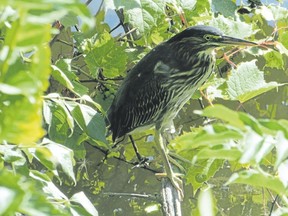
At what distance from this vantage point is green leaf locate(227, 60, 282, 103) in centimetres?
165

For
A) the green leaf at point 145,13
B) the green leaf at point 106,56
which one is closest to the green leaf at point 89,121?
the green leaf at point 145,13

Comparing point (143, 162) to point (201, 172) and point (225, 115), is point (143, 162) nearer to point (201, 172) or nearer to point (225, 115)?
point (201, 172)

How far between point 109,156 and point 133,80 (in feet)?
1.19

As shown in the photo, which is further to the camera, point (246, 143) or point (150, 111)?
point (150, 111)

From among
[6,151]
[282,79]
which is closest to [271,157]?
[282,79]

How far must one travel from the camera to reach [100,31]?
7.18 ft

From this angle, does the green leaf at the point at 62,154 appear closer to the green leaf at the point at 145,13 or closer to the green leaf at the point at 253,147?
the green leaf at the point at 145,13

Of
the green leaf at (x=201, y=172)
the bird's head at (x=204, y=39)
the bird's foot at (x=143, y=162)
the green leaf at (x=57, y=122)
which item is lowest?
the bird's foot at (x=143, y=162)

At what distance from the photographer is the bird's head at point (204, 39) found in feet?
6.62

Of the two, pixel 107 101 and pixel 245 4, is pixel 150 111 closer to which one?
pixel 107 101

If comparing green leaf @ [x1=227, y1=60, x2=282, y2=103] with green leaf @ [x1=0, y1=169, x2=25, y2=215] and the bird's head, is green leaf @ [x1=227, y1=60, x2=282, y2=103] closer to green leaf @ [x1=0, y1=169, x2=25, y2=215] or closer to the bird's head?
the bird's head

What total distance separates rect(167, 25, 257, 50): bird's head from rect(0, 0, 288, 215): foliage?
32 mm

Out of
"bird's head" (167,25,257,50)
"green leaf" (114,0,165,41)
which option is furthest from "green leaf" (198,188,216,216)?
"bird's head" (167,25,257,50)

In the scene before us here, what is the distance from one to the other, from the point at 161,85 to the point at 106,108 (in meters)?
0.17
